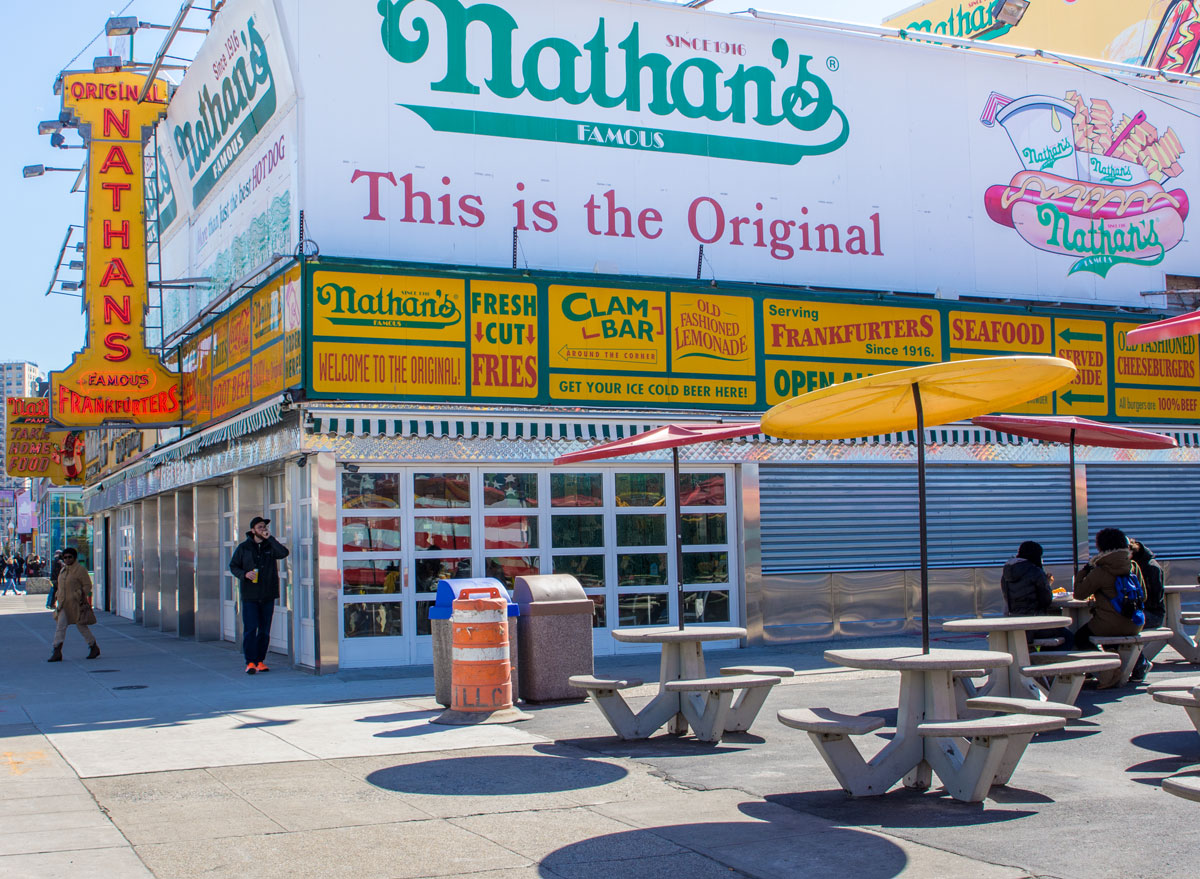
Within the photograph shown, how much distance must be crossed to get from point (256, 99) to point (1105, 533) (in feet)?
39.9

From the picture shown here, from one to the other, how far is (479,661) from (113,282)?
11.9 meters

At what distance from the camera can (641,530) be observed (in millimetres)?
15922

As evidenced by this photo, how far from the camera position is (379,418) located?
14141 mm

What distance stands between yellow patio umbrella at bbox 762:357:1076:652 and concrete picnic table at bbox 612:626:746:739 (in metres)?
1.70

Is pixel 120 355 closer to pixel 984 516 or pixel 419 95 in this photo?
pixel 419 95

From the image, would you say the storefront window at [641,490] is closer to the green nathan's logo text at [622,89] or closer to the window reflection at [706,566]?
the window reflection at [706,566]

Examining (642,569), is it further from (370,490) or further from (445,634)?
(445,634)

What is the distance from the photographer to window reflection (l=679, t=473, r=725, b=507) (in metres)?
16.2

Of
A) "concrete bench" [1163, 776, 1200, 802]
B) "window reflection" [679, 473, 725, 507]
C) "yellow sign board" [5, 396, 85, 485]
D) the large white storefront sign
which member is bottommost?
"concrete bench" [1163, 776, 1200, 802]

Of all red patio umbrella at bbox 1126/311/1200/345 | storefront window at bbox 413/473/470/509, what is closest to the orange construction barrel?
storefront window at bbox 413/473/470/509

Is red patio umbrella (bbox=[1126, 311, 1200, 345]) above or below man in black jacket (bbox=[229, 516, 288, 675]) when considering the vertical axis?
above

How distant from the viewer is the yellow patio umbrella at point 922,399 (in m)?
7.07

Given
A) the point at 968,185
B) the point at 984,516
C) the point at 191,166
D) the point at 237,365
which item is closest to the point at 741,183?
the point at 968,185

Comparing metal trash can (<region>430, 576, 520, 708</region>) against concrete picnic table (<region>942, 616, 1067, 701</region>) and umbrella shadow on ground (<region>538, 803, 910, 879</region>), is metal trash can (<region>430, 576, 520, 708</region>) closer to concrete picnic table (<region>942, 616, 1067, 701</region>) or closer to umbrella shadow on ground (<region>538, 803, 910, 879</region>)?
concrete picnic table (<region>942, 616, 1067, 701</region>)
